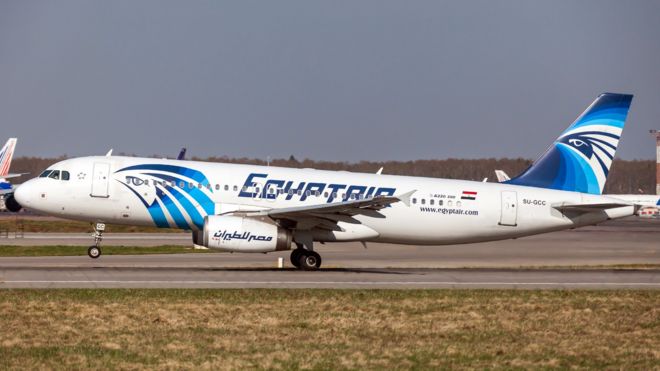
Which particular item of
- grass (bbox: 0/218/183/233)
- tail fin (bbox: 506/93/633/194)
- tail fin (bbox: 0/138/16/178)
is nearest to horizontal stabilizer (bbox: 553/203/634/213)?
tail fin (bbox: 506/93/633/194)

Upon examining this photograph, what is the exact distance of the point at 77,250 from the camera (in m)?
49.8

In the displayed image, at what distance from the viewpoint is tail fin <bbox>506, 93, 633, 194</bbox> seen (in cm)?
3931

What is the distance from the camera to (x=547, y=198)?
38.2m

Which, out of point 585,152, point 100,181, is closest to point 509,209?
point 585,152

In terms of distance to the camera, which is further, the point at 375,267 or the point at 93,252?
the point at 375,267

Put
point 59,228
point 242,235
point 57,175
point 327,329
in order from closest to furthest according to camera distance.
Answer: point 327,329 → point 242,235 → point 57,175 → point 59,228

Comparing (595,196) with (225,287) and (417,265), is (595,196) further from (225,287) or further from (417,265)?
(225,287)

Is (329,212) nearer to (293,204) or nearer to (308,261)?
(293,204)

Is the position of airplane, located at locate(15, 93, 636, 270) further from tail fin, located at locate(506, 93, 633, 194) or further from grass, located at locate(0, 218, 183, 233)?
grass, located at locate(0, 218, 183, 233)

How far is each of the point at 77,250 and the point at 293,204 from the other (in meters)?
17.7

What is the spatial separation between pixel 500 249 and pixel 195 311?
32546 mm

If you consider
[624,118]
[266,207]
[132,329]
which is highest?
[624,118]

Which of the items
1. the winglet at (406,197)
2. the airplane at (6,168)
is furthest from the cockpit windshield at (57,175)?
the airplane at (6,168)

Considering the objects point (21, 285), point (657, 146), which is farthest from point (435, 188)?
point (657, 146)
